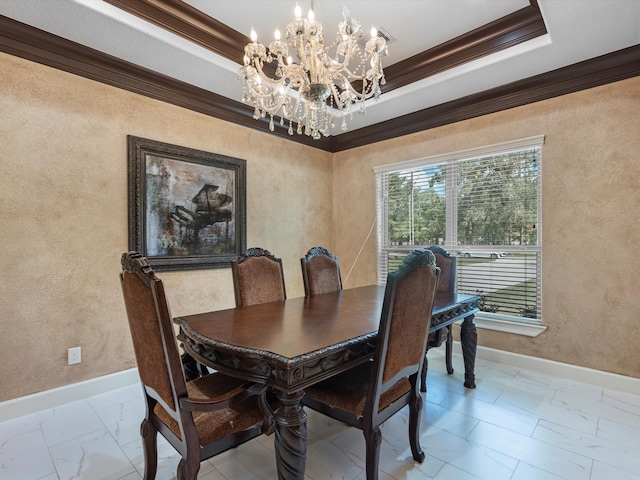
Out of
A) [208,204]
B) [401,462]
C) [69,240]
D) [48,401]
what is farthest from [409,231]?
[48,401]

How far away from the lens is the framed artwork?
276 cm

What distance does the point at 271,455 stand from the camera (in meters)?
1.80

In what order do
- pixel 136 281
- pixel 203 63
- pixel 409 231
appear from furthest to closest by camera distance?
pixel 409 231, pixel 203 63, pixel 136 281

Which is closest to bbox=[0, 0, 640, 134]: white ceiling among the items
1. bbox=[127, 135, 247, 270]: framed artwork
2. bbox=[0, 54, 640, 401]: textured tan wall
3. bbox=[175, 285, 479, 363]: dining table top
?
bbox=[0, 54, 640, 401]: textured tan wall

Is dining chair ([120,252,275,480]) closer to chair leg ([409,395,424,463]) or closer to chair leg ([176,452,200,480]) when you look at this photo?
chair leg ([176,452,200,480])

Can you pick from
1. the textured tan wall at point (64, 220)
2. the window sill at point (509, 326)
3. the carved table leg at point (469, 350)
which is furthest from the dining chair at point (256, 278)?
the window sill at point (509, 326)

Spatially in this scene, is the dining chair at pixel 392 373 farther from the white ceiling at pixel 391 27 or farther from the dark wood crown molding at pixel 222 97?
the dark wood crown molding at pixel 222 97

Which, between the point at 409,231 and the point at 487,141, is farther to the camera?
the point at 409,231

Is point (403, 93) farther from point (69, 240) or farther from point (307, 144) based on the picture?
point (69, 240)

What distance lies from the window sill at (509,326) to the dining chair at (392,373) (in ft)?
6.10

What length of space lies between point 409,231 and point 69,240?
11.0 feet

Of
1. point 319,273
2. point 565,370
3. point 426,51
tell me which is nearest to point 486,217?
point 565,370

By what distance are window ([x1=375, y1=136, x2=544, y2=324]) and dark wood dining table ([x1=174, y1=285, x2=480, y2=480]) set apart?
1.40 metres

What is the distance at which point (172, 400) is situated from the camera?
47.7 inches
